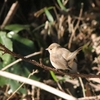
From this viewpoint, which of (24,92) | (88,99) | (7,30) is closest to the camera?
(88,99)

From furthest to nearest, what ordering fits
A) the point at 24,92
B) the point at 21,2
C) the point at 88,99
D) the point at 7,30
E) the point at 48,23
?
Answer: the point at 21,2, the point at 48,23, the point at 7,30, the point at 24,92, the point at 88,99

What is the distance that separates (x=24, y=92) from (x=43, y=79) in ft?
1.14

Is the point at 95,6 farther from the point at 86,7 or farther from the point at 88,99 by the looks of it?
the point at 88,99

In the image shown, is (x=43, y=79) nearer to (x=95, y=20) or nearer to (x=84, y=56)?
(x=84, y=56)

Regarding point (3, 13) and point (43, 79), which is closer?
point (43, 79)

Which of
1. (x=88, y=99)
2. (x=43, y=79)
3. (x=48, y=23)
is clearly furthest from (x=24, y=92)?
(x=88, y=99)

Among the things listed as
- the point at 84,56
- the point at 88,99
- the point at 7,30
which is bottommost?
the point at 88,99

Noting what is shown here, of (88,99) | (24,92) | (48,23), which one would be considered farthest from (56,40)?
(88,99)

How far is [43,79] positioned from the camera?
311 cm

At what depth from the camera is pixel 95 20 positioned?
11.0ft

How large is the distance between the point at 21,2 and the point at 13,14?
1.00 feet

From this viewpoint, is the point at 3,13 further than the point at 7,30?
Yes

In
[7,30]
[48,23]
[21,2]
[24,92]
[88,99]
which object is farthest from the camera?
[21,2]

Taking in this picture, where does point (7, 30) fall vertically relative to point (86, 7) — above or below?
Answer: below
